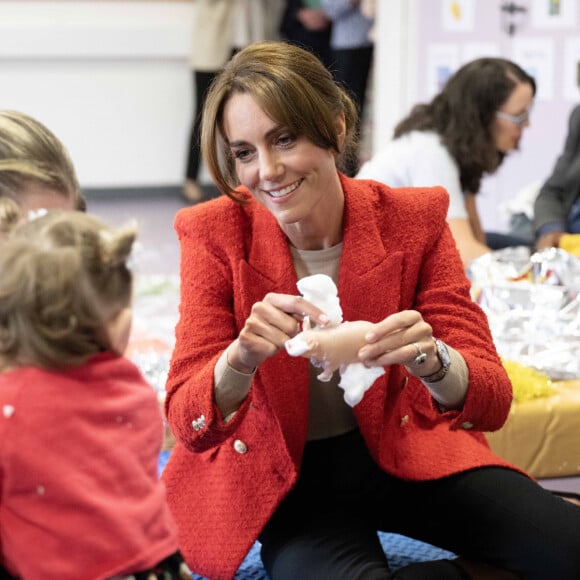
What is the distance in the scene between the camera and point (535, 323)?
2.51 meters

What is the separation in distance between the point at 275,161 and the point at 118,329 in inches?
20.4

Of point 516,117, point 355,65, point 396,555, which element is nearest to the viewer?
point 396,555

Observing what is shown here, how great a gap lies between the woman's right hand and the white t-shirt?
5.26ft

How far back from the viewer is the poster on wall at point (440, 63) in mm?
5062

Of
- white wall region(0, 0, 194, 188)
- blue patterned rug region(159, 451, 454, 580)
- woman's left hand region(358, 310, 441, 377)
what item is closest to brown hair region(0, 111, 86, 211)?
woman's left hand region(358, 310, 441, 377)

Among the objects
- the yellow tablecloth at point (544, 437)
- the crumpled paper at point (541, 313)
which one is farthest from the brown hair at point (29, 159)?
the crumpled paper at point (541, 313)

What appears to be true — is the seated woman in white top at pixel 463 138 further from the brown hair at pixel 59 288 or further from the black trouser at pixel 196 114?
A: the black trouser at pixel 196 114

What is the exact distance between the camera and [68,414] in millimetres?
1096

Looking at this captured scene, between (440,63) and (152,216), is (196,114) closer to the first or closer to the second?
(152,216)

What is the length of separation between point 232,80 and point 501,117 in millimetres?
1656

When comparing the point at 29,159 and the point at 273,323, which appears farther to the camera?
the point at 29,159

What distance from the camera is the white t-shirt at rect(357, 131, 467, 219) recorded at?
2.96m

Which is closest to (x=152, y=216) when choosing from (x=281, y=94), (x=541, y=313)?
(x=541, y=313)

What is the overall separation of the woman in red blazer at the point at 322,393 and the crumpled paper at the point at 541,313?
0.75m
